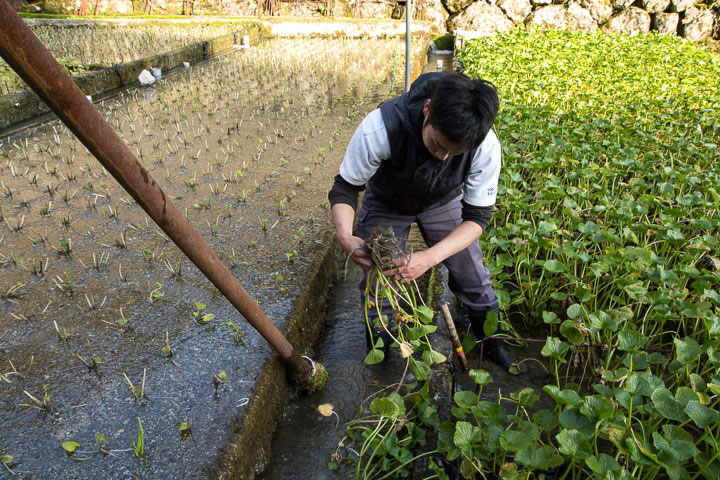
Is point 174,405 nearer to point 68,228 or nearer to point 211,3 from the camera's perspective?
point 68,228

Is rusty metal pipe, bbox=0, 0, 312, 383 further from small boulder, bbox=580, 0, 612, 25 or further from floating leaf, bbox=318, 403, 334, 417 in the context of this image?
small boulder, bbox=580, 0, 612, 25

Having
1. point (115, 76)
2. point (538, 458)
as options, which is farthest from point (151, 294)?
point (115, 76)

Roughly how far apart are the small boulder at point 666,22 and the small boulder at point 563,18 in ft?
5.22

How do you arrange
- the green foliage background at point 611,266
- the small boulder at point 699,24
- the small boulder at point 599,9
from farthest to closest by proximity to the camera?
the small boulder at point 599,9 → the small boulder at point 699,24 → the green foliage background at point 611,266

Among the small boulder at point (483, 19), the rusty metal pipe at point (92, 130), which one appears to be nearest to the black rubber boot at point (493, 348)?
the rusty metal pipe at point (92, 130)

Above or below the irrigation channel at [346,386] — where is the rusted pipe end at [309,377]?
above

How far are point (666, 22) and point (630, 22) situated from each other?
0.89m

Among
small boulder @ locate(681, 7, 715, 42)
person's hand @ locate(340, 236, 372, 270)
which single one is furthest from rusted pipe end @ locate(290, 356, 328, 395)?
small boulder @ locate(681, 7, 715, 42)

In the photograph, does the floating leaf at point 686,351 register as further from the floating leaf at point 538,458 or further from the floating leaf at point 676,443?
the floating leaf at point 538,458

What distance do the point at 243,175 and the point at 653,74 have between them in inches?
253

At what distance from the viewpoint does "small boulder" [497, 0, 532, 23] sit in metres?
13.8

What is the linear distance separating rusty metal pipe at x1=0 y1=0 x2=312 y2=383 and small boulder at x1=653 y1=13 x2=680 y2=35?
15486mm

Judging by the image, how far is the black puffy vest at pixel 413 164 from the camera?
1.67 metres

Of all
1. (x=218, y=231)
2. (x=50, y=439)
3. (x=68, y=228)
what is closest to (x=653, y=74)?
(x=218, y=231)
